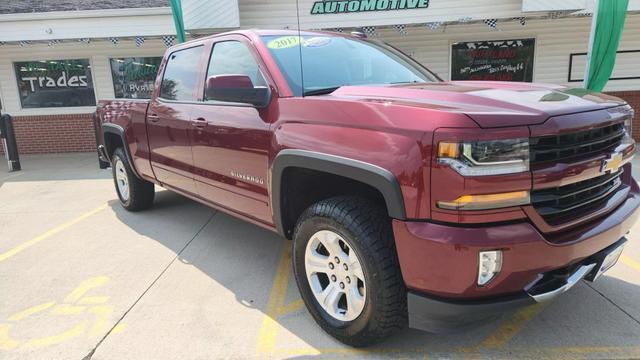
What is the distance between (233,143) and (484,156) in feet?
6.41

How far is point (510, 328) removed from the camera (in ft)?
9.45

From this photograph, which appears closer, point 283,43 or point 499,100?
point 499,100

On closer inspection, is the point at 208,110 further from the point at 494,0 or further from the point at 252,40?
the point at 494,0

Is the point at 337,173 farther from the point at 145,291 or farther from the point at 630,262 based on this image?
the point at 630,262

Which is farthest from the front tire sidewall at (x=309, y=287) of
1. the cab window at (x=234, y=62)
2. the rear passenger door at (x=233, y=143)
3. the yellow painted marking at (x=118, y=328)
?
the yellow painted marking at (x=118, y=328)

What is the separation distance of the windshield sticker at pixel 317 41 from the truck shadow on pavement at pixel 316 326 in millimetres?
1906

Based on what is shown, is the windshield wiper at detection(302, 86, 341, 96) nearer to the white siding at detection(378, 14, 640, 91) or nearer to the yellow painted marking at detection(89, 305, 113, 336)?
the yellow painted marking at detection(89, 305, 113, 336)

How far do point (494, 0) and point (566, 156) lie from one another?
7.97 m

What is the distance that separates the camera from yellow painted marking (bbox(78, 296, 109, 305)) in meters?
3.46

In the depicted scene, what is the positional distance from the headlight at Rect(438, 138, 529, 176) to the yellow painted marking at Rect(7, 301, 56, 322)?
3.15m

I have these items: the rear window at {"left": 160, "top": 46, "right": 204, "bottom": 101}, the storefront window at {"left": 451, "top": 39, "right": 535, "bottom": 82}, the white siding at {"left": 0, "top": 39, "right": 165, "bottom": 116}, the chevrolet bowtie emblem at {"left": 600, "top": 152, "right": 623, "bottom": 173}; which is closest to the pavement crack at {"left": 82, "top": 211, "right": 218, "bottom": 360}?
the rear window at {"left": 160, "top": 46, "right": 204, "bottom": 101}

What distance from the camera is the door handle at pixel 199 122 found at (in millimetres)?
3709

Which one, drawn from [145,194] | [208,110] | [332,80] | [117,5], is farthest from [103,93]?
[332,80]

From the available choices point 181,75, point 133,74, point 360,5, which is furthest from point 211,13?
point 181,75
